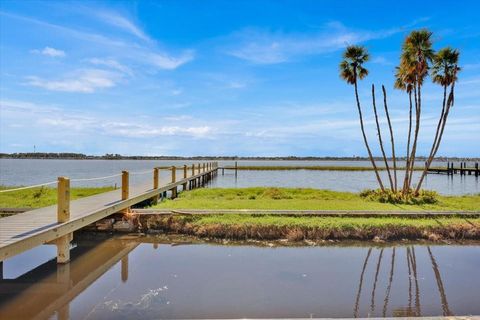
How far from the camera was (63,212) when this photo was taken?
9.64m

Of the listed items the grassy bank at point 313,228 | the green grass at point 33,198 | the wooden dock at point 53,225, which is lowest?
the grassy bank at point 313,228

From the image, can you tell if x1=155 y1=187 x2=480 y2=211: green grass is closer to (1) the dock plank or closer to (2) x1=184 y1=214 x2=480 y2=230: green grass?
(2) x1=184 y1=214 x2=480 y2=230: green grass

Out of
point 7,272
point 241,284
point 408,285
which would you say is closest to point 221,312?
point 241,284

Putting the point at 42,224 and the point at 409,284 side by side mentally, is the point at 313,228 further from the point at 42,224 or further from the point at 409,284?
the point at 42,224

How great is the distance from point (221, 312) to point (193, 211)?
777cm

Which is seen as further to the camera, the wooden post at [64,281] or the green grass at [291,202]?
the green grass at [291,202]

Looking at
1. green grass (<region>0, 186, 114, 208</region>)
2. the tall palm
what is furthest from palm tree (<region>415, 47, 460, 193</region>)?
green grass (<region>0, 186, 114, 208</region>)

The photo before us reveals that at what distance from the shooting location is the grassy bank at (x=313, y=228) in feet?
42.3

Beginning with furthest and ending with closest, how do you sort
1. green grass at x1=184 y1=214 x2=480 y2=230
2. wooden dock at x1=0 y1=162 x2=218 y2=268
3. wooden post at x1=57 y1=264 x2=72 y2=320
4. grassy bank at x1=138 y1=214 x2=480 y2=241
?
1. green grass at x1=184 y1=214 x2=480 y2=230
2. grassy bank at x1=138 y1=214 x2=480 y2=241
3. wooden dock at x1=0 y1=162 x2=218 y2=268
4. wooden post at x1=57 y1=264 x2=72 y2=320

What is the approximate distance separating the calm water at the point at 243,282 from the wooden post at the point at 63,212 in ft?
1.14

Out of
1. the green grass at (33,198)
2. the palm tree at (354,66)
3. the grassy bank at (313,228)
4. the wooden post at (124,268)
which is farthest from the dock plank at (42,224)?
the palm tree at (354,66)

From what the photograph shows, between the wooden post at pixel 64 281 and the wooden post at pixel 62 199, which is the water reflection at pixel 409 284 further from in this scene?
the wooden post at pixel 62 199

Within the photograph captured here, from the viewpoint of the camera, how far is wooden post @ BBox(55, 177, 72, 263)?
31.3ft

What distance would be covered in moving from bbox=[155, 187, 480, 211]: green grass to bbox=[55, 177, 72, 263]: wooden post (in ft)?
21.3
